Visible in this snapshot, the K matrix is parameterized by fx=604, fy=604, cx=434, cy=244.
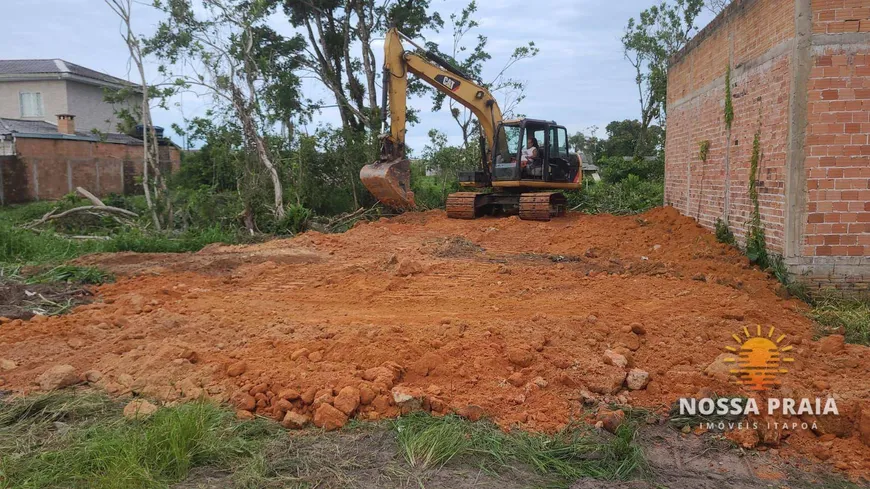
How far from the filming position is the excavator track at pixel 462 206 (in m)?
14.5

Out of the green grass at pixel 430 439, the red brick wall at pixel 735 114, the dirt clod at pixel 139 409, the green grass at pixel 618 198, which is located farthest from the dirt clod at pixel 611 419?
the green grass at pixel 618 198

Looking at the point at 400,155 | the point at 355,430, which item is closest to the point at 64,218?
the point at 400,155

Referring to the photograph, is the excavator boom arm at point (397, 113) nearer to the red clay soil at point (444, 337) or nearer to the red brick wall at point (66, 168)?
the red clay soil at point (444, 337)

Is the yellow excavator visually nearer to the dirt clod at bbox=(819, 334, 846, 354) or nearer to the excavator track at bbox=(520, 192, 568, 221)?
the excavator track at bbox=(520, 192, 568, 221)

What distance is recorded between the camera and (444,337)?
5.02 m

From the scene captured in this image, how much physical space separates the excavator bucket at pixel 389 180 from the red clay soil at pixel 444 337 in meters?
4.61

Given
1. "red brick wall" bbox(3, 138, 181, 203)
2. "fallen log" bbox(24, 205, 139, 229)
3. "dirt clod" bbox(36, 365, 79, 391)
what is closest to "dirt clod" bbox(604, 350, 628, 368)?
"dirt clod" bbox(36, 365, 79, 391)

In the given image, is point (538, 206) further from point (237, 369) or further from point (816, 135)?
point (237, 369)

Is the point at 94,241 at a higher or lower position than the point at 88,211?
lower

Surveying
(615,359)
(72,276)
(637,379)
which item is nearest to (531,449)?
(637,379)

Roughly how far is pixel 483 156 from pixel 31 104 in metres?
26.5

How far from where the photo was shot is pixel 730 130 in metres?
9.01

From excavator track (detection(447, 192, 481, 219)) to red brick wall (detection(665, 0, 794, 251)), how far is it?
4.48m

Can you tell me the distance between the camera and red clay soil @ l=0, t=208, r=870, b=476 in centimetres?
407
